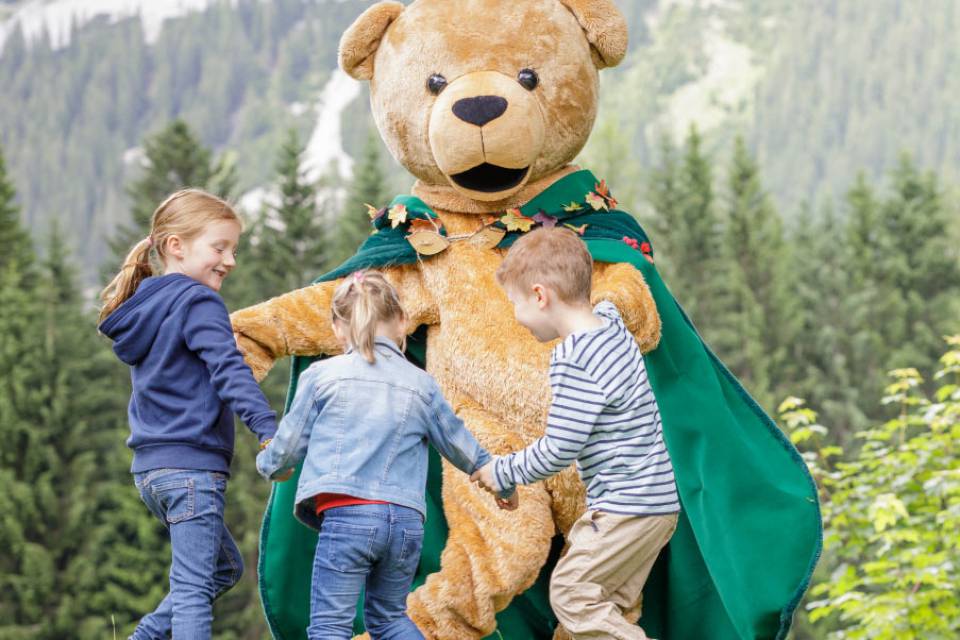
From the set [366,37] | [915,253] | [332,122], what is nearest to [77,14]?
[332,122]

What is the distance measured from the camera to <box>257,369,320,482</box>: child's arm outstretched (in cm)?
351

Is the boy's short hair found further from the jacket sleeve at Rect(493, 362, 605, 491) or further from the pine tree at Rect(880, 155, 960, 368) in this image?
the pine tree at Rect(880, 155, 960, 368)

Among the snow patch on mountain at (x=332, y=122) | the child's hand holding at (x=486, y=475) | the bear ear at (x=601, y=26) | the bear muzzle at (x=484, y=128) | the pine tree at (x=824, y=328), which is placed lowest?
the snow patch on mountain at (x=332, y=122)

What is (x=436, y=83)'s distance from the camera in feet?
15.3

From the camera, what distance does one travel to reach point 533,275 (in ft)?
12.1

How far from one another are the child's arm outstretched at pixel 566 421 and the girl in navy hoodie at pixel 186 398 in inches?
27.9

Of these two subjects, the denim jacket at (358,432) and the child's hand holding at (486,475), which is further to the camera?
the child's hand holding at (486,475)

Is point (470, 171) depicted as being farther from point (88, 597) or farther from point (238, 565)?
point (88, 597)

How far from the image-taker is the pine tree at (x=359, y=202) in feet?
100

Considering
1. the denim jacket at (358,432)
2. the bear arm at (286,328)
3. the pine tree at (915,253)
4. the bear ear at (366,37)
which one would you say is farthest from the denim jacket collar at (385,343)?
the pine tree at (915,253)

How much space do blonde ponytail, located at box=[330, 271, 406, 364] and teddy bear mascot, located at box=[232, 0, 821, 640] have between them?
951mm

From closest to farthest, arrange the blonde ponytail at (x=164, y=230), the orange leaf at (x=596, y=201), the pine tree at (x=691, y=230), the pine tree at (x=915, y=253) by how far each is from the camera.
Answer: the blonde ponytail at (x=164, y=230) < the orange leaf at (x=596, y=201) < the pine tree at (x=691, y=230) < the pine tree at (x=915, y=253)

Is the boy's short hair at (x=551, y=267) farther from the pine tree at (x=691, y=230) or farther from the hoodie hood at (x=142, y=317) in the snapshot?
the pine tree at (x=691, y=230)

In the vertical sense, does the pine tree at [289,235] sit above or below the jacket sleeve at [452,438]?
below
